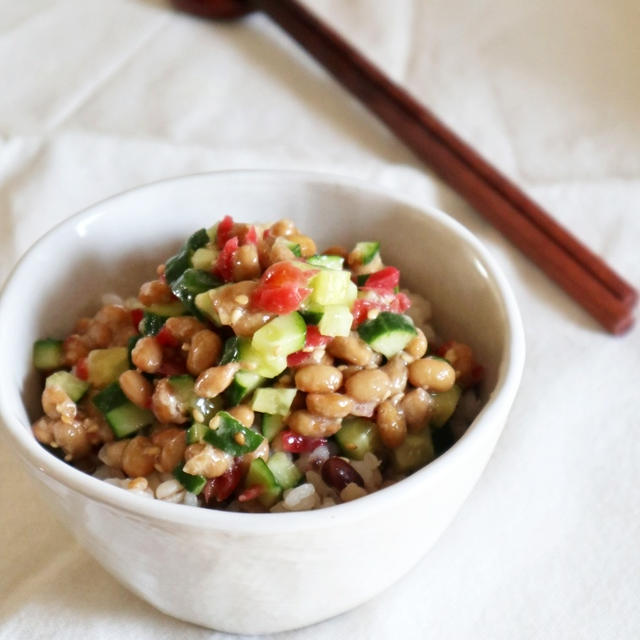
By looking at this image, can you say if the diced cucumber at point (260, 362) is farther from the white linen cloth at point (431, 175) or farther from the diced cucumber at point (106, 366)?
the white linen cloth at point (431, 175)

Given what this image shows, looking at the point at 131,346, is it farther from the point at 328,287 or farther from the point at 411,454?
the point at 411,454

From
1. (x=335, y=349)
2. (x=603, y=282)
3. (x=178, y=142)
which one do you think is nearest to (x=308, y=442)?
(x=335, y=349)

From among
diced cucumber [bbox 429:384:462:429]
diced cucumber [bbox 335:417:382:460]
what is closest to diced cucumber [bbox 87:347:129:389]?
diced cucumber [bbox 335:417:382:460]

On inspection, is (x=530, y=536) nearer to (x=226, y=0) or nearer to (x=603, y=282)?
(x=603, y=282)

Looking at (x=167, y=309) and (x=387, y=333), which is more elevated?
(x=387, y=333)

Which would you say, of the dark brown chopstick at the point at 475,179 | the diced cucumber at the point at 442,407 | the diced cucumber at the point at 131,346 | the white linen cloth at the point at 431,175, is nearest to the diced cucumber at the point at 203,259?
the diced cucumber at the point at 131,346

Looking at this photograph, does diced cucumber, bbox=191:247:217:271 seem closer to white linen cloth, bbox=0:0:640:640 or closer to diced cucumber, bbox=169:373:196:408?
diced cucumber, bbox=169:373:196:408

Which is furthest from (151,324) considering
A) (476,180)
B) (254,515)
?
(476,180)
